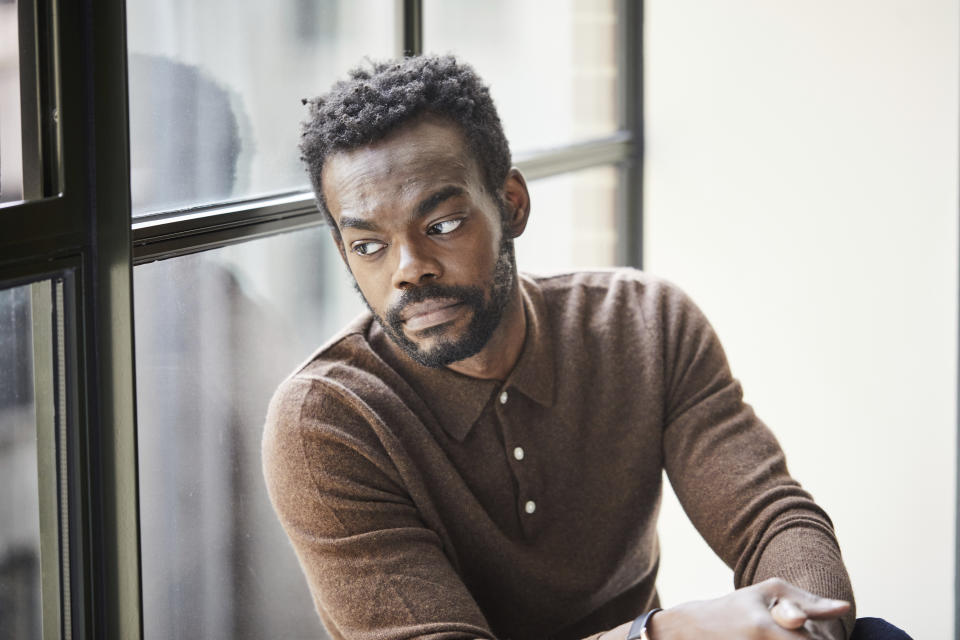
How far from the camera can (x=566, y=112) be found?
9.38ft

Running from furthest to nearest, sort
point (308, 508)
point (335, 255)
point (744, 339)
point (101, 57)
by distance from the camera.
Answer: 1. point (744, 339)
2. point (335, 255)
3. point (308, 508)
4. point (101, 57)

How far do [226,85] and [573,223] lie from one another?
1.37 metres

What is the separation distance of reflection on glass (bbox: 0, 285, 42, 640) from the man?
1.04 feet

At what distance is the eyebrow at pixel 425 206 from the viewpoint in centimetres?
153

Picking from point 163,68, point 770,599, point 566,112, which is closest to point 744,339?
point 566,112

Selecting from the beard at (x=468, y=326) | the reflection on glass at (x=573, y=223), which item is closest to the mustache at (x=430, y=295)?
the beard at (x=468, y=326)

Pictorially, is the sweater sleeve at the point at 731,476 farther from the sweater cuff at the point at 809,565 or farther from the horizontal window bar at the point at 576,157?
the horizontal window bar at the point at 576,157

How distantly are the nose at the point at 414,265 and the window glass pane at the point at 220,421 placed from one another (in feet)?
1.12

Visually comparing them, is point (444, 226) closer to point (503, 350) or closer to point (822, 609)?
point (503, 350)

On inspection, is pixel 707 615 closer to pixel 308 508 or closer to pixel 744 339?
pixel 308 508

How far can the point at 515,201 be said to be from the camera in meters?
1.75

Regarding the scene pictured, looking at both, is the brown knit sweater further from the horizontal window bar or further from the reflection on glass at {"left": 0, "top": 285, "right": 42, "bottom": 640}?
the horizontal window bar

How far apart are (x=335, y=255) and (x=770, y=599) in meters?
1.01

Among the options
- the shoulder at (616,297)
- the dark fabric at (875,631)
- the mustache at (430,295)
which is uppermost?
the mustache at (430,295)
